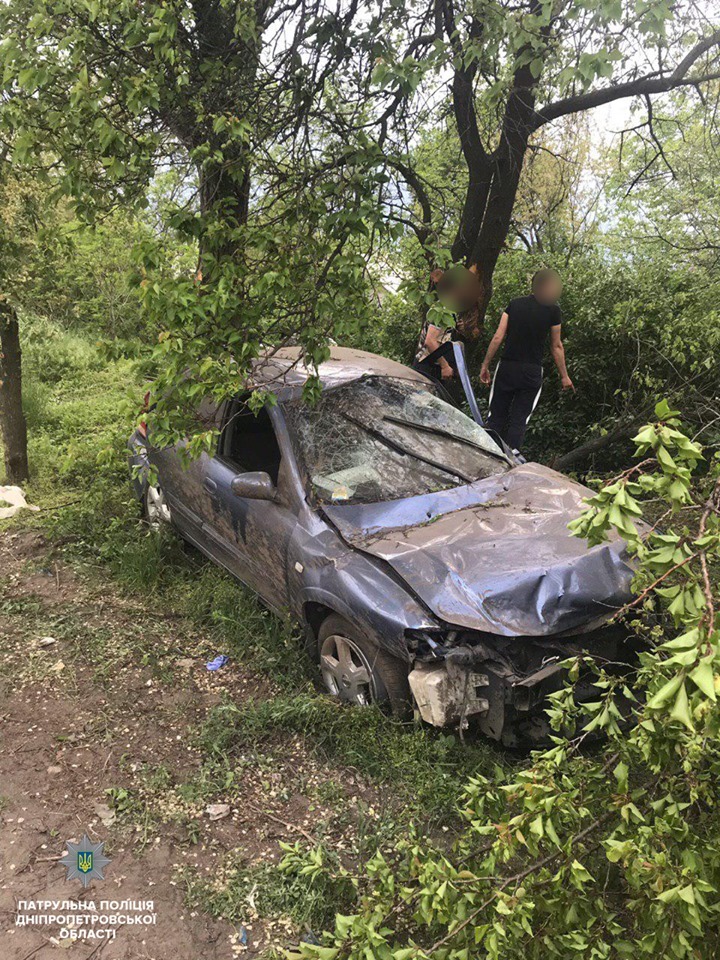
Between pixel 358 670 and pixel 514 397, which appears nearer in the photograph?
pixel 358 670

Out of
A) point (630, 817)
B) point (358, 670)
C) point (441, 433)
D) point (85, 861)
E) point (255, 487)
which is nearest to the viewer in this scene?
point (630, 817)

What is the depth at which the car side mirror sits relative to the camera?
371 centimetres

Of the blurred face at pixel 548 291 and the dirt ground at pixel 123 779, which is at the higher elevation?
the blurred face at pixel 548 291

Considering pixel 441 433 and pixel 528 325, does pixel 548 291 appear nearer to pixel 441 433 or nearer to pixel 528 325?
pixel 528 325

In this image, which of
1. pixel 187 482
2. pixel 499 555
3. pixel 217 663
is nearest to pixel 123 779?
pixel 217 663

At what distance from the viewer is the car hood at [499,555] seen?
2.85 meters

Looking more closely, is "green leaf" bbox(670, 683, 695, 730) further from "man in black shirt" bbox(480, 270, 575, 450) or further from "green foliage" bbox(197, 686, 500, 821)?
"man in black shirt" bbox(480, 270, 575, 450)

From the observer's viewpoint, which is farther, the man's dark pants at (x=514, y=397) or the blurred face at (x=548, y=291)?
the man's dark pants at (x=514, y=397)

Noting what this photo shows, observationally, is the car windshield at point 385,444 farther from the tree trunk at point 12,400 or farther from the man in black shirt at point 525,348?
the tree trunk at point 12,400

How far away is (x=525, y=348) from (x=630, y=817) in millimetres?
4509

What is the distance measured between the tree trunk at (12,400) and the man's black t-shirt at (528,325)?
4.32 metres

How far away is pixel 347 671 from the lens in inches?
129

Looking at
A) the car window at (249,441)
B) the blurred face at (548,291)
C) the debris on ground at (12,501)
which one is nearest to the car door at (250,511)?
the car window at (249,441)

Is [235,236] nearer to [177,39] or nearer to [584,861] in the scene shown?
[177,39]
